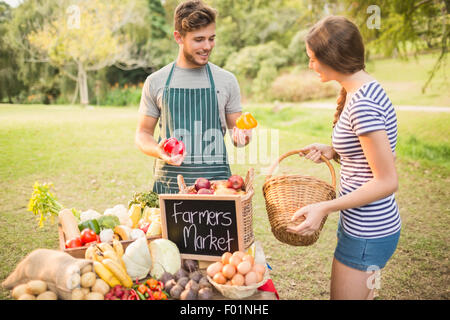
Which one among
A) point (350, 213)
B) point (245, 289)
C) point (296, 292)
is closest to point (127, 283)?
point (245, 289)

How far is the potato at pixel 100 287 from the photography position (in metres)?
1.74

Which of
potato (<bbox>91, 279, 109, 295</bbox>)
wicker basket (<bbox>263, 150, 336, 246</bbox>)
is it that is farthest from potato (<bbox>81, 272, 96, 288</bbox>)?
wicker basket (<bbox>263, 150, 336, 246</bbox>)

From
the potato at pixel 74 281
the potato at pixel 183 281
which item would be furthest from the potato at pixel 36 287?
the potato at pixel 183 281

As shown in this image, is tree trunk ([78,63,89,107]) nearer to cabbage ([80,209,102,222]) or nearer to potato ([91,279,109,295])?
cabbage ([80,209,102,222])

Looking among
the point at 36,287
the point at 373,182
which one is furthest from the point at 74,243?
the point at 373,182

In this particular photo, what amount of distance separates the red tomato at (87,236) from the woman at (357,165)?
1221 mm

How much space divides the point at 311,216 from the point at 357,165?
1.16 ft

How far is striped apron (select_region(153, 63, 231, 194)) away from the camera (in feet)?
9.17

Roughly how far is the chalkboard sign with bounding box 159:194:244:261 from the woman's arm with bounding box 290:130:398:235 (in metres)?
0.40

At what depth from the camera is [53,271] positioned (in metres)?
1.71

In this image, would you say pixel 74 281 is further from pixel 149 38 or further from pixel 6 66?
pixel 149 38
